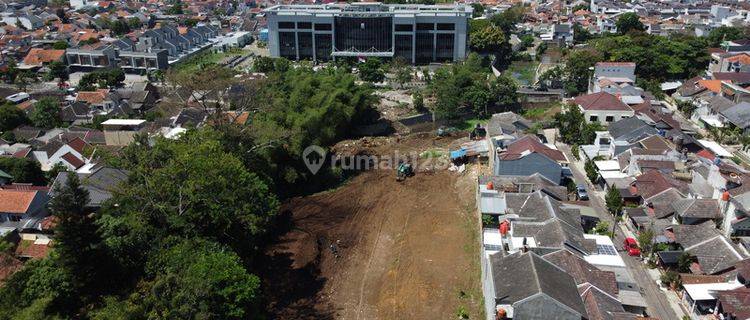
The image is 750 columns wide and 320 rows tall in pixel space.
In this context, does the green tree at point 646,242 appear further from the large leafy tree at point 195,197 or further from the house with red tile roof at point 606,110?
the house with red tile roof at point 606,110

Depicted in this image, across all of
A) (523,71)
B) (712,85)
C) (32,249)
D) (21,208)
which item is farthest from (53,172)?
(712,85)

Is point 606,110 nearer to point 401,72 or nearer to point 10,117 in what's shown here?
point 401,72

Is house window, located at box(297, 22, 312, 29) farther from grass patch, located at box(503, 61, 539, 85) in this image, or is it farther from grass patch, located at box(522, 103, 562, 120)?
grass patch, located at box(522, 103, 562, 120)

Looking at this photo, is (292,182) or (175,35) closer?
(292,182)

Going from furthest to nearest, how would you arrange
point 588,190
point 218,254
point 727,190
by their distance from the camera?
1. point 588,190
2. point 727,190
3. point 218,254

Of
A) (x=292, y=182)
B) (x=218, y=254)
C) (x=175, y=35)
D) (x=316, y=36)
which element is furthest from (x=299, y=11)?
(x=218, y=254)

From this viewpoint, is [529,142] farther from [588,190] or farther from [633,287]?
[633,287]
